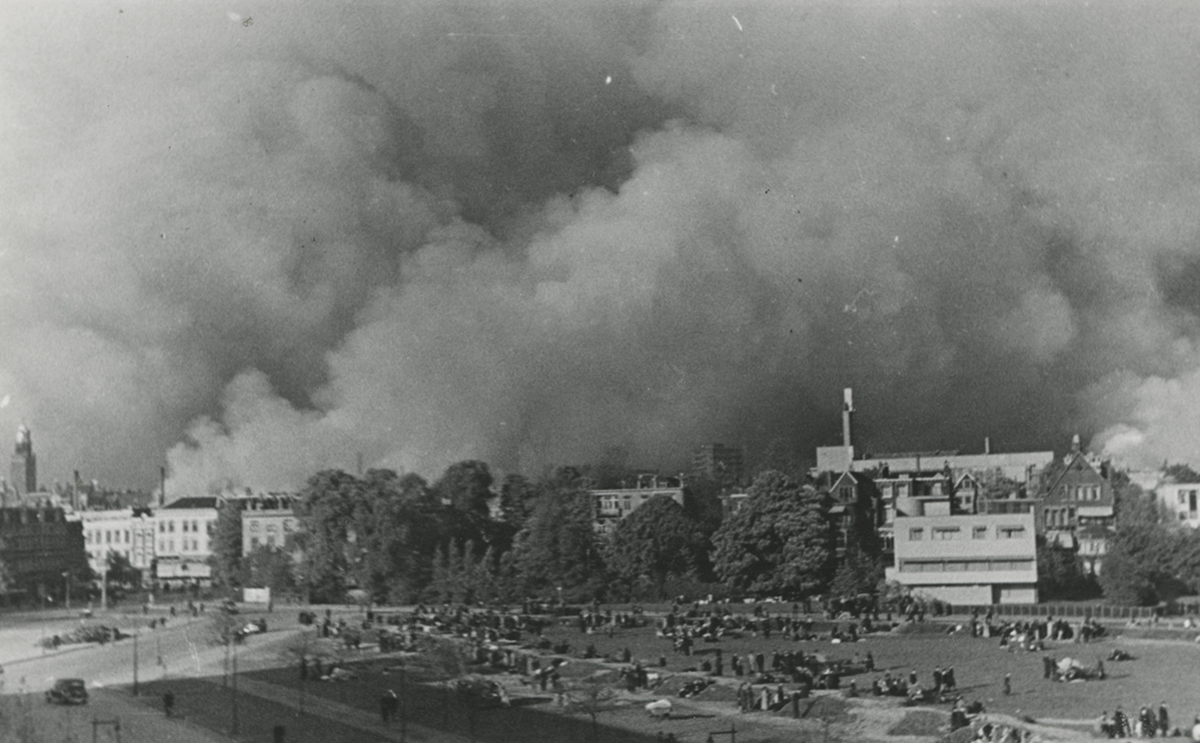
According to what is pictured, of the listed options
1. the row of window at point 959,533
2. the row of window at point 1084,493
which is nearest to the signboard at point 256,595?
the row of window at point 959,533

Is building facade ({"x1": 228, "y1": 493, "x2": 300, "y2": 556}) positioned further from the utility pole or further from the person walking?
the person walking

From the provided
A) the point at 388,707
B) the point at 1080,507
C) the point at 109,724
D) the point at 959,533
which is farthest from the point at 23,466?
the point at 1080,507

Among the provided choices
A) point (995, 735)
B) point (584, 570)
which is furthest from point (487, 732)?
point (584, 570)

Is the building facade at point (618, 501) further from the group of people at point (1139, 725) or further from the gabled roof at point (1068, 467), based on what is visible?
the group of people at point (1139, 725)

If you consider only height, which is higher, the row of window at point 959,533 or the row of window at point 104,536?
the row of window at point 104,536

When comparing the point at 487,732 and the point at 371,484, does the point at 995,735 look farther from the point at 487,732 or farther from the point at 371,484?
the point at 371,484

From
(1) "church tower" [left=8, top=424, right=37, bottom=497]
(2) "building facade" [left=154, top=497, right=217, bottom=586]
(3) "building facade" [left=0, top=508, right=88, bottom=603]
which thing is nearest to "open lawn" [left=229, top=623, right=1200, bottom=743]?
(3) "building facade" [left=0, top=508, right=88, bottom=603]
